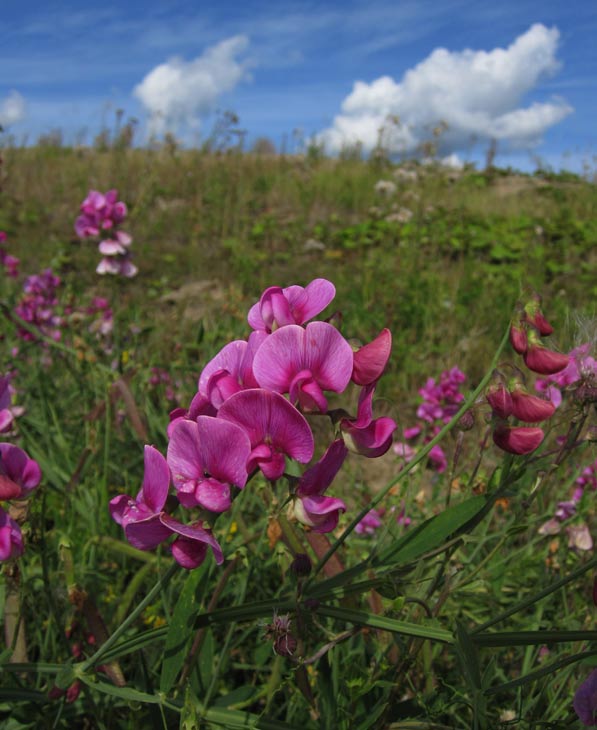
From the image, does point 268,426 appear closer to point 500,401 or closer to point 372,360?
point 372,360

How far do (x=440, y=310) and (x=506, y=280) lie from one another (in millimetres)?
1148

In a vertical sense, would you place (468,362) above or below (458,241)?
below

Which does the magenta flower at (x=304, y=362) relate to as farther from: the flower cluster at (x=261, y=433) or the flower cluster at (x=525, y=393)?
the flower cluster at (x=525, y=393)

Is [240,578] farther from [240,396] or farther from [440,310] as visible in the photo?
[440,310]

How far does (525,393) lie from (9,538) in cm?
75

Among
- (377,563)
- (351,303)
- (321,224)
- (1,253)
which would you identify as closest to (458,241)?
(321,224)

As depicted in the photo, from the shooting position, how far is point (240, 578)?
1.55 meters

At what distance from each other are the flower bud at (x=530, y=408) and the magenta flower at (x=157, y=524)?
0.46 meters

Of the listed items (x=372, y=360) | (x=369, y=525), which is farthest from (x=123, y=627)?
(x=369, y=525)

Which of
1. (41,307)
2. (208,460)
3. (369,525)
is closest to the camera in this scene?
(208,460)

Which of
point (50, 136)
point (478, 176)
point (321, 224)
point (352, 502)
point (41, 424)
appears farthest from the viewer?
point (50, 136)

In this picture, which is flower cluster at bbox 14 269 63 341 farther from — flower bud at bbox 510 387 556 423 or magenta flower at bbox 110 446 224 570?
flower bud at bbox 510 387 556 423

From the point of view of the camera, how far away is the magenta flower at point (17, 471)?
918 millimetres

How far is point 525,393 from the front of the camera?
2.93 ft
